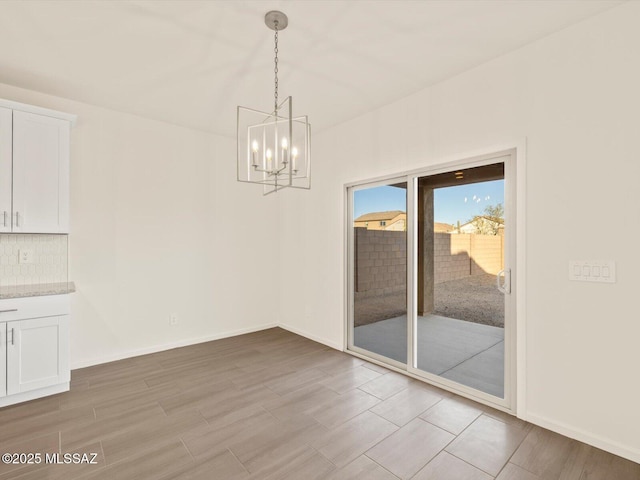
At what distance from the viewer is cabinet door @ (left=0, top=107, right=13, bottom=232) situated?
2.72 metres

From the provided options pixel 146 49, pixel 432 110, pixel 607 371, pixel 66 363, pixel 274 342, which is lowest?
pixel 274 342

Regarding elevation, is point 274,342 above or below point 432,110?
below

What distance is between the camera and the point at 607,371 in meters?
2.03

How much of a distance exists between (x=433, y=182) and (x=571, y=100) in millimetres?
1195

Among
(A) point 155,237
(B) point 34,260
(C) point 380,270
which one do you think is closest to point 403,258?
(C) point 380,270

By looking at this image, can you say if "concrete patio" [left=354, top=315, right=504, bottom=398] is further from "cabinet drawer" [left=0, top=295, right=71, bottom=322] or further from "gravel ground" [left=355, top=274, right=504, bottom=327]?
"cabinet drawer" [left=0, top=295, right=71, bottom=322]

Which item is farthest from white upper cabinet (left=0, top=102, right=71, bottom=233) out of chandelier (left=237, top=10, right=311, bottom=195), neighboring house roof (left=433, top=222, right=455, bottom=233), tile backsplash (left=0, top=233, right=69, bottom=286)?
neighboring house roof (left=433, top=222, right=455, bottom=233)

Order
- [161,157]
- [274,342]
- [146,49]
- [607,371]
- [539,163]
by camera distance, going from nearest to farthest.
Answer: [607,371] → [539,163] → [146,49] → [161,157] → [274,342]

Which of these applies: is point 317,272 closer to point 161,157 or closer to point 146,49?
point 161,157

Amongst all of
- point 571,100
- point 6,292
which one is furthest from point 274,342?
point 571,100

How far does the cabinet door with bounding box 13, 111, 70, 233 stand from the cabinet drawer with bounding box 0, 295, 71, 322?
65 centimetres

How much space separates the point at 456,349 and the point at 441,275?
724mm

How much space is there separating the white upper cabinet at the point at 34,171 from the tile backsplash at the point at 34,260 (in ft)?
1.09

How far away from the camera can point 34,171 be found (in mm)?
2877
